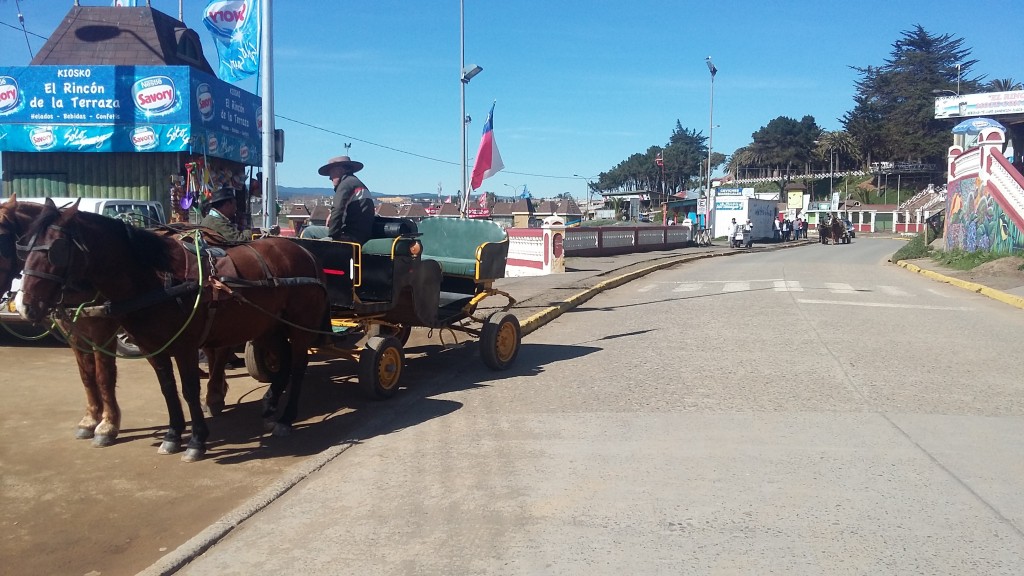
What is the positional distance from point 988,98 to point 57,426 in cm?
4803

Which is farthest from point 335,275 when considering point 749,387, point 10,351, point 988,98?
point 988,98

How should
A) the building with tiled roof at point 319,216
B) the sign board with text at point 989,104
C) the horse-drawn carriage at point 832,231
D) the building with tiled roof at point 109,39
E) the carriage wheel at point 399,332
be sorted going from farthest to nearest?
the horse-drawn carriage at point 832,231, the sign board with text at point 989,104, the building with tiled roof at point 109,39, the building with tiled roof at point 319,216, the carriage wheel at point 399,332

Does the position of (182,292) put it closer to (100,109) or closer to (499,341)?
(499,341)

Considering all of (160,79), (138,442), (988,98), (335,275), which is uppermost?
(988,98)

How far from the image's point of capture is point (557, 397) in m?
7.45

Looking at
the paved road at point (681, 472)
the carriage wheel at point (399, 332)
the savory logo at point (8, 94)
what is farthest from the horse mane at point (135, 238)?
the savory logo at point (8, 94)

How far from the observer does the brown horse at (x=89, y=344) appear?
479 centimetres

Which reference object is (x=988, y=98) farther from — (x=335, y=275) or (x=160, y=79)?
(x=335, y=275)

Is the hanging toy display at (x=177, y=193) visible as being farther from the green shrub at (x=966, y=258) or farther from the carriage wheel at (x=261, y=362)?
the green shrub at (x=966, y=258)

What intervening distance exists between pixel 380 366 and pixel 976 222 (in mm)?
23943

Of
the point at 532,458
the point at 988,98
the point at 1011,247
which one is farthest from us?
the point at 988,98

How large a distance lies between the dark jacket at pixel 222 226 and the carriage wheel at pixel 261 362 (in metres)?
0.98

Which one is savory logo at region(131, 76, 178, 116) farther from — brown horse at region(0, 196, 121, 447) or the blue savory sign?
brown horse at region(0, 196, 121, 447)

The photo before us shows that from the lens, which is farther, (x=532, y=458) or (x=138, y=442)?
(x=138, y=442)
